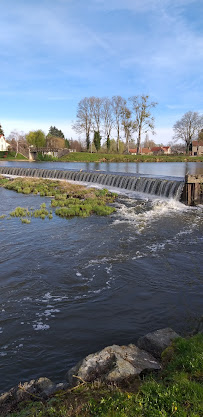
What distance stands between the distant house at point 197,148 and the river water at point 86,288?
85440 millimetres

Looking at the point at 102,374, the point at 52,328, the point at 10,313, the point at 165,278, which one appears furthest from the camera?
the point at 165,278

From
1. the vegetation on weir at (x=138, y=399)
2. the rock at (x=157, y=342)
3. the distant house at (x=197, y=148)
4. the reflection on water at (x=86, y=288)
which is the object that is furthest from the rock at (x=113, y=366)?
the distant house at (x=197, y=148)

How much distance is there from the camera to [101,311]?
7625 mm

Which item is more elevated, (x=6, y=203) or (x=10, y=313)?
(x=6, y=203)

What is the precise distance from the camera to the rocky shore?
438 centimetres

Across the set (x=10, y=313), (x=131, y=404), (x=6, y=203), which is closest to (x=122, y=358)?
(x=131, y=404)

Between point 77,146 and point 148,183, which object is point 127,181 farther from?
point 77,146

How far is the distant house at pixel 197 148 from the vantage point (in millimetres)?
94800

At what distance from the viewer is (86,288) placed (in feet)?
29.1

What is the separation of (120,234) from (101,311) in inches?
266

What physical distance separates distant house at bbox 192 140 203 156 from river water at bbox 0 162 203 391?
8544 cm

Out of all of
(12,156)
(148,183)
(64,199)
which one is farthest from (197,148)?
(64,199)

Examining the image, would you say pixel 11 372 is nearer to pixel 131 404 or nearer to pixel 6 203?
pixel 131 404

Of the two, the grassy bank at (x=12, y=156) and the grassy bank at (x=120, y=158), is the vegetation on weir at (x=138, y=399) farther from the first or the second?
the grassy bank at (x=12, y=156)
